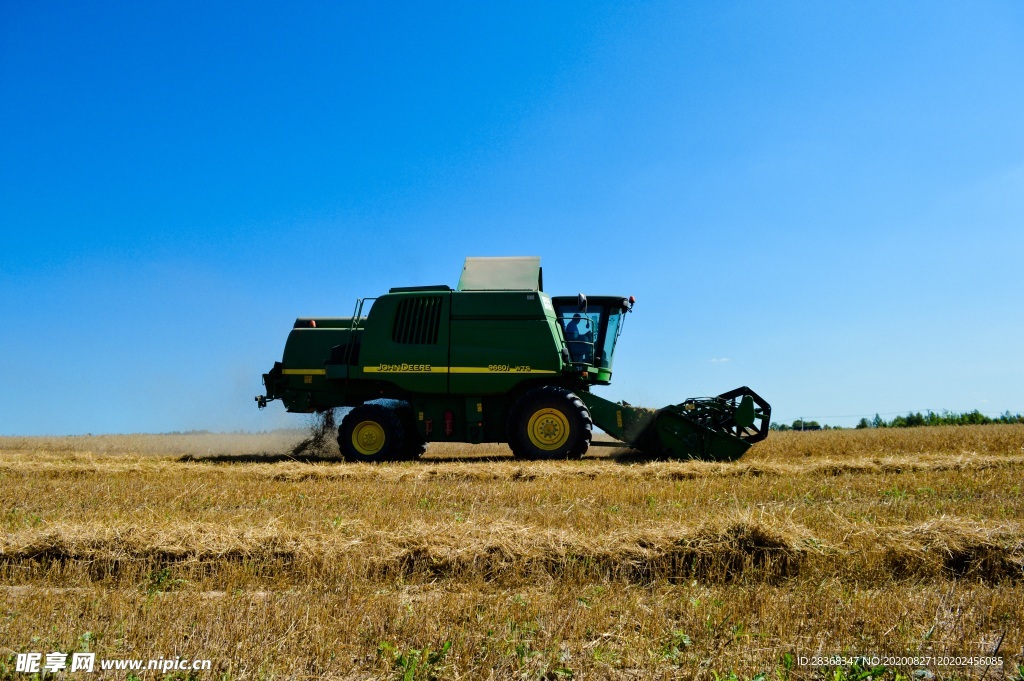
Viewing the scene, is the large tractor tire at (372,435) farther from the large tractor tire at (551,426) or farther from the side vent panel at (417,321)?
the large tractor tire at (551,426)

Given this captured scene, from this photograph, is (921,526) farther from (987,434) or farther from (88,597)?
(987,434)

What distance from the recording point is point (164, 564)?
15.4 ft

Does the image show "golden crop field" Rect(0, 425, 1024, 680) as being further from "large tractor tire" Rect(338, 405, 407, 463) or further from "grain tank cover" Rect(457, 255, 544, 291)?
"grain tank cover" Rect(457, 255, 544, 291)

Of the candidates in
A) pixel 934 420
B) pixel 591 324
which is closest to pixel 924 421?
pixel 934 420

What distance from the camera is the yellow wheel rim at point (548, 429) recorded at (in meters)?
11.6

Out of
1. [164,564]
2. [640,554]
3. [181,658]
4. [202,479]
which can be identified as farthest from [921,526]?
[202,479]

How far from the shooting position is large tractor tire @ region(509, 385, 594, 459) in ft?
37.9

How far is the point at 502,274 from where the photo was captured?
503 inches

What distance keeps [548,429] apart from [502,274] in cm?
301

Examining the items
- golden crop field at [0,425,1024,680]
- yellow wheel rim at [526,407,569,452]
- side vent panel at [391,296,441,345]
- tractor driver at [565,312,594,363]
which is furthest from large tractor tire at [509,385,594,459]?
golden crop field at [0,425,1024,680]

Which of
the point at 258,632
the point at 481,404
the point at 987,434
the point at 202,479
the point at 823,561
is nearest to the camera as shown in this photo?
the point at 258,632

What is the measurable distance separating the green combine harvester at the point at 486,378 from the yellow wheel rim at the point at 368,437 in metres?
0.02

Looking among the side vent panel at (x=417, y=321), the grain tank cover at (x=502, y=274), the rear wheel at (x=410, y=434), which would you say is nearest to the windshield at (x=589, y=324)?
the grain tank cover at (x=502, y=274)

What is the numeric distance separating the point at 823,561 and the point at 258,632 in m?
3.49
